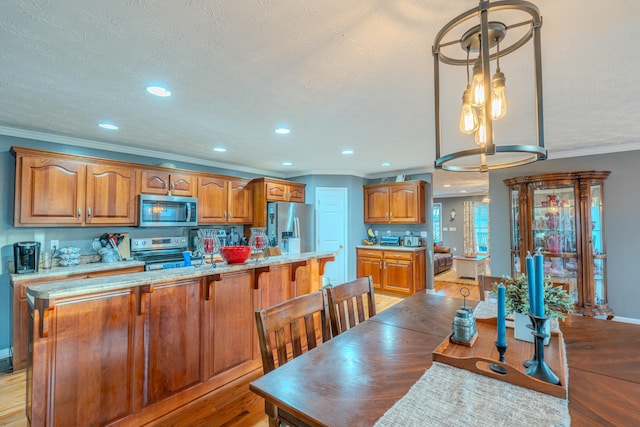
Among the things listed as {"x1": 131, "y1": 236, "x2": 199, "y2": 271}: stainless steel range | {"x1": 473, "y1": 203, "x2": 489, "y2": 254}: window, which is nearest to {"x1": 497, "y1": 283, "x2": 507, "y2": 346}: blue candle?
{"x1": 131, "y1": 236, "x2": 199, "y2": 271}: stainless steel range

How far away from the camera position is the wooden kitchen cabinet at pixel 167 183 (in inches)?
151

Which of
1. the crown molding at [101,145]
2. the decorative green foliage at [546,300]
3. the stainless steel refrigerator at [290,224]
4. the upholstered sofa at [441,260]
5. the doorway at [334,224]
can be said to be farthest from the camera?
the upholstered sofa at [441,260]

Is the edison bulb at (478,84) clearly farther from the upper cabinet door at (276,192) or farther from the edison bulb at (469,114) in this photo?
the upper cabinet door at (276,192)

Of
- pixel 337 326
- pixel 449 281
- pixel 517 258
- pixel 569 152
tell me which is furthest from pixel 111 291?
pixel 449 281

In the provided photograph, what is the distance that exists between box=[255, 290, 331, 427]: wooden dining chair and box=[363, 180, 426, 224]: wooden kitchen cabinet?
4.25 meters

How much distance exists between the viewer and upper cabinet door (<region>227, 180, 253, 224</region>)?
4797 millimetres

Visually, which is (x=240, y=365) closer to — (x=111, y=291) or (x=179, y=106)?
(x=111, y=291)

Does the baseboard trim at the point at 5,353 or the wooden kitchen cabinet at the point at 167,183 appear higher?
the wooden kitchen cabinet at the point at 167,183

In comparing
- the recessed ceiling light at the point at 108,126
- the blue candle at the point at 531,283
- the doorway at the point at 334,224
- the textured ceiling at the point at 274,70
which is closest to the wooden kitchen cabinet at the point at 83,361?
the textured ceiling at the point at 274,70

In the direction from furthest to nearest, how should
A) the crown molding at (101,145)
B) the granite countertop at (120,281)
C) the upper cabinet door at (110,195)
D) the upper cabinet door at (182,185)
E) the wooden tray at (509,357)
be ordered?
the upper cabinet door at (182,185) < the upper cabinet door at (110,195) < the crown molding at (101,145) < the granite countertop at (120,281) < the wooden tray at (509,357)

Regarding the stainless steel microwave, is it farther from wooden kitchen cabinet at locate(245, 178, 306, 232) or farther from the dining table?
the dining table

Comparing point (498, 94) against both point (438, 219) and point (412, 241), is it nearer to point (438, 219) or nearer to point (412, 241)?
point (412, 241)

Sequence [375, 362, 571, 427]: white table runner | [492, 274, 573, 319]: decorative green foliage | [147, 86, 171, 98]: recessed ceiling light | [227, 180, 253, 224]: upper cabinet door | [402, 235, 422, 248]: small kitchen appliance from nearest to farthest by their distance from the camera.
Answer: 1. [375, 362, 571, 427]: white table runner
2. [492, 274, 573, 319]: decorative green foliage
3. [147, 86, 171, 98]: recessed ceiling light
4. [227, 180, 253, 224]: upper cabinet door
5. [402, 235, 422, 248]: small kitchen appliance

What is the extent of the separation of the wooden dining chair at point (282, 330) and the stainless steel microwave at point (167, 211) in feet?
10.3
